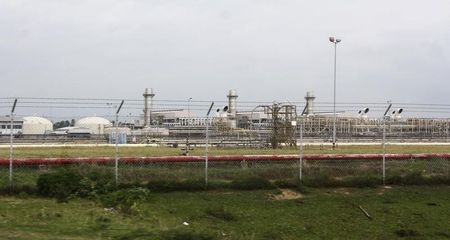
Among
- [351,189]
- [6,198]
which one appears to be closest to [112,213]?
[6,198]

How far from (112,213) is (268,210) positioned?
156 inches

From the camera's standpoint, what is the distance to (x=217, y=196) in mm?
16031

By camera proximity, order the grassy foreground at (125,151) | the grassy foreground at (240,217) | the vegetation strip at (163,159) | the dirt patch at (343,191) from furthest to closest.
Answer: the grassy foreground at (125,151), the vegetation strip at (163,159), the dirt patch at (343,191), the grassy foreground at (240,217)

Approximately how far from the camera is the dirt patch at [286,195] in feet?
53.5

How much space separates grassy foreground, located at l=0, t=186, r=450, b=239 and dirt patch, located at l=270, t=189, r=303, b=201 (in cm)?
18

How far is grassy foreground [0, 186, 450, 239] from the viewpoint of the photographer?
11.3 meters

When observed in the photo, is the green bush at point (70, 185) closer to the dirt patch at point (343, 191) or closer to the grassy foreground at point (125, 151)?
the dirt patch at point (343, 191)

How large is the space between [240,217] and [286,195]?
3.10 meters

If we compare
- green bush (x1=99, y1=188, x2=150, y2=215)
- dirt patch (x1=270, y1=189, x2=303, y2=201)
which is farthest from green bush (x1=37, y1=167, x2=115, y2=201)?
dirt patch (x1=270, y1=189, x2=303, y2=201)

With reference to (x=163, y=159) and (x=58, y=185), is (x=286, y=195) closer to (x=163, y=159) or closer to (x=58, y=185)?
(x=163, y=159)

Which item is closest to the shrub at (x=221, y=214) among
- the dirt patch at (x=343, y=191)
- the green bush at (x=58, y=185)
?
the green bush at (x=58, y=185)

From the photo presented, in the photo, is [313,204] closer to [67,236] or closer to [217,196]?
[217,196]

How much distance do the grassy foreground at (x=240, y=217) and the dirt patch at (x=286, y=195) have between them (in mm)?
181

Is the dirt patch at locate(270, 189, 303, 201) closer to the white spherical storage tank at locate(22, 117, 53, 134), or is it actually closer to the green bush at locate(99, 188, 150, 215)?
the green bush at locate(99, 188, 150, 215)
